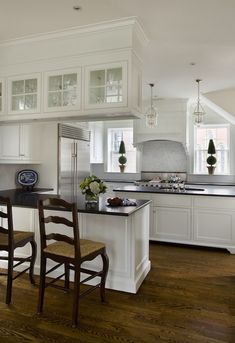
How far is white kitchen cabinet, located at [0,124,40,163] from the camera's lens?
13.6ft

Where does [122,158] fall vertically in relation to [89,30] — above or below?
below

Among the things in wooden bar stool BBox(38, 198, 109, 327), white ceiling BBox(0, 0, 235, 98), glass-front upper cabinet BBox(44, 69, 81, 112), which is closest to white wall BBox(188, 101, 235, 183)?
white ceiling BBox(0, 0, 235, 98)

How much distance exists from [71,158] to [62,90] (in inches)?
80.2

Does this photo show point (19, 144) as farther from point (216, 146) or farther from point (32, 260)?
point (216, 146)

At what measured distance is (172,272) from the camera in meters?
Result: 3.41

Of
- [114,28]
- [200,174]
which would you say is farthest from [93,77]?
[200,174]

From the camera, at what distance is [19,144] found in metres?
4.42

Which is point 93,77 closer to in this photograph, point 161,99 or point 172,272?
point 172,272

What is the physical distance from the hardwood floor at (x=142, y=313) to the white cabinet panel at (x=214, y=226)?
0.90m

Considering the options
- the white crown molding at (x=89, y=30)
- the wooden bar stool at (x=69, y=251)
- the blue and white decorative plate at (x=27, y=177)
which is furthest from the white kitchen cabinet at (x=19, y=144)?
the wooden bar stool at (x=69, y=251)

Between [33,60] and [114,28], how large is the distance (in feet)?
3.41

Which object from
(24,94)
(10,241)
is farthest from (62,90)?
(10,241)

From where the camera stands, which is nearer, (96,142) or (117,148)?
(96,142)

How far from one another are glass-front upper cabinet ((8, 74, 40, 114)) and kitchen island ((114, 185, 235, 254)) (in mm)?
2100
